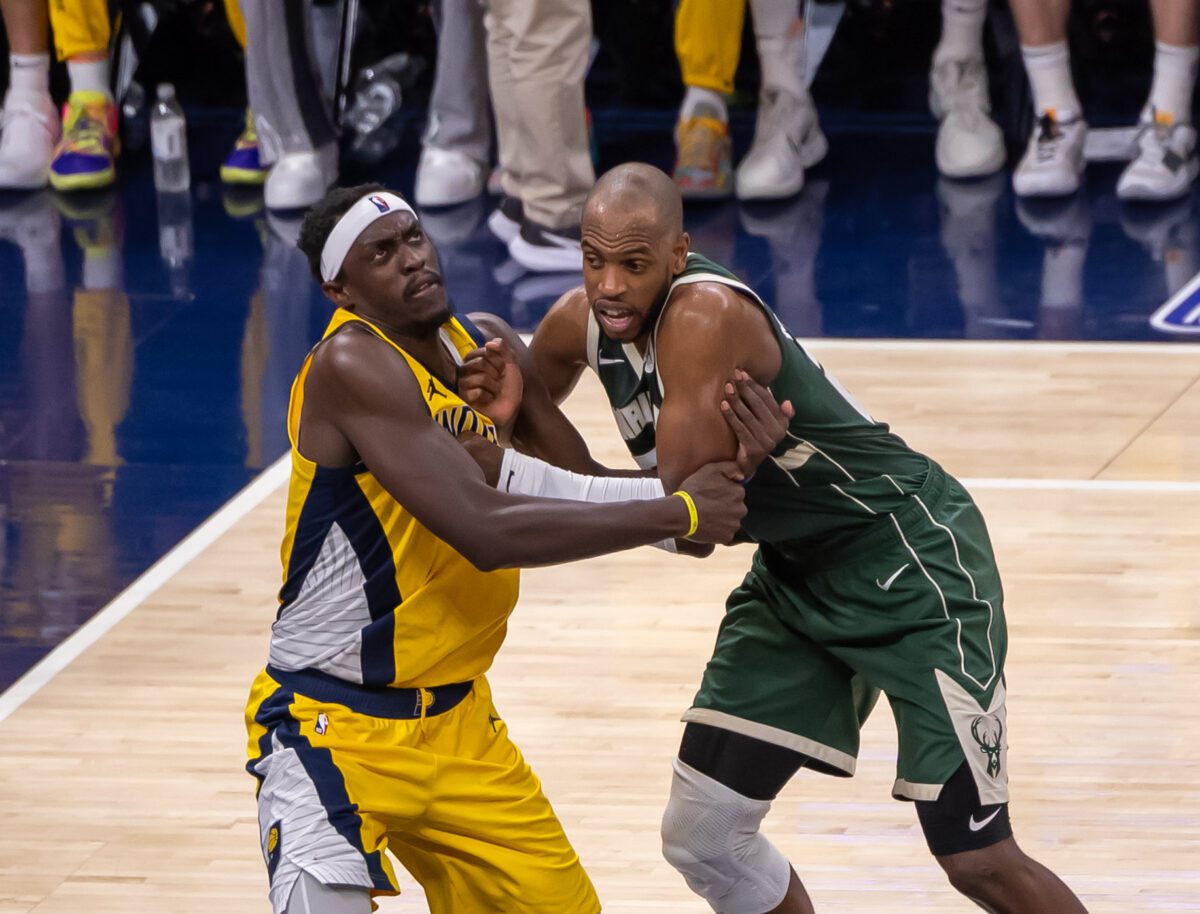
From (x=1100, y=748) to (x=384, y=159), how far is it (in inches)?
236

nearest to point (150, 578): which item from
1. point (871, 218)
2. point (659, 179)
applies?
point (659, 179)

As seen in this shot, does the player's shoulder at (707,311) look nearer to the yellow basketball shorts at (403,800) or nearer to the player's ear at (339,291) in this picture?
the player's ear at (339,291)

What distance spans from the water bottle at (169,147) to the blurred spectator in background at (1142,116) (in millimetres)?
3599

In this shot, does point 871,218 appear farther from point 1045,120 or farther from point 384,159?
point 384,159

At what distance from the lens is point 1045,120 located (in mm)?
8492

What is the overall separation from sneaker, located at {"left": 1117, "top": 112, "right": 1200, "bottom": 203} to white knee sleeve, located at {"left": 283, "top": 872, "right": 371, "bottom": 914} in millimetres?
6219

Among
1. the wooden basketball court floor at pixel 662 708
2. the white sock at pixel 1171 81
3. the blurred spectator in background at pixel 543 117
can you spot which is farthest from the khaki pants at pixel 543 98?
the white sock at pixel 1171 81

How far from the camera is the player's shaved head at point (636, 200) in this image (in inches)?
116

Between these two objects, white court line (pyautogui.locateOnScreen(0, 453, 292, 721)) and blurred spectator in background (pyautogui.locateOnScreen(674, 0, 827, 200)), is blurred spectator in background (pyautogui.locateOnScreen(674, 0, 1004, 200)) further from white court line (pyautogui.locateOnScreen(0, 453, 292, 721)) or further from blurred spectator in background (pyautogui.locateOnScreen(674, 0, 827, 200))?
white court line (pyautogui.locateOnScreen(0, 453, 292, 721))

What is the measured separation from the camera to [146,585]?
5234 millimetres

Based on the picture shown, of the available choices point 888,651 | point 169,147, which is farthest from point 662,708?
point 169,147

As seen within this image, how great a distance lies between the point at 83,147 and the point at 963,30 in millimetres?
3858

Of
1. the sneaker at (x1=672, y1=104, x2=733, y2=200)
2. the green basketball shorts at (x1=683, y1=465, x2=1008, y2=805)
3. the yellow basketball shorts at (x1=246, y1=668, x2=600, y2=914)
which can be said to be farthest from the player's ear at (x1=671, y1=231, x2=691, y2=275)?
the sneaker at (x1=672, y1=104, x2=733, y2=200)

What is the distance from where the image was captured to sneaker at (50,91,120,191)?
9.16 m
